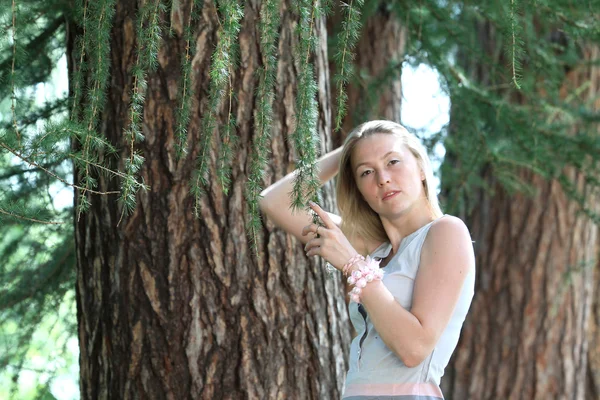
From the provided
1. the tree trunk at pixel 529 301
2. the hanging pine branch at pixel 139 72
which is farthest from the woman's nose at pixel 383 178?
the tree trunk at pixel 529 301

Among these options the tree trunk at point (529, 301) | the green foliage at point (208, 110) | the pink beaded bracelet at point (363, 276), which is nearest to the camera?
the pink beaded bracelet at point (363, 276)

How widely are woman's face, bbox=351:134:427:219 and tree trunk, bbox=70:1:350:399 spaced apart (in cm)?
51

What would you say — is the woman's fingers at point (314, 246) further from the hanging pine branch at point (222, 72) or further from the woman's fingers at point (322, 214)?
the hanging pine branch at point (222, 72)

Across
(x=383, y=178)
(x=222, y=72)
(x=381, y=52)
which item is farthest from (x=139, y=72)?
(x=381, y=52)

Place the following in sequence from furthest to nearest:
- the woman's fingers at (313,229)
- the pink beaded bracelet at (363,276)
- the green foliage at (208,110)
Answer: the green foliage at (208,110), the woman's fingers at (313,229), the pink beaded bracelet at (363,276)

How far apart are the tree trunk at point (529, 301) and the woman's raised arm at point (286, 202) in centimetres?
316

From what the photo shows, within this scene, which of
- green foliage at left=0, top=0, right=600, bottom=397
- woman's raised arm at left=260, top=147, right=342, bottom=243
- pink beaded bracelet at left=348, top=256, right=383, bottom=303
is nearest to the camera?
pink beaded bracelet at left=348, top=256, right=383, bottom=303

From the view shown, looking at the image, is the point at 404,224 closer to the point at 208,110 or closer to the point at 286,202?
A: the point at 286,202

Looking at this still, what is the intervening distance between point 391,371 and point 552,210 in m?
3.85

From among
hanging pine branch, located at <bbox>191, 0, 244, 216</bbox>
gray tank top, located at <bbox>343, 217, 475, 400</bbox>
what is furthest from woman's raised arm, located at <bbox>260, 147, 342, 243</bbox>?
gray tank top, located at <bbox>343, 217, 475, 400</bbox>

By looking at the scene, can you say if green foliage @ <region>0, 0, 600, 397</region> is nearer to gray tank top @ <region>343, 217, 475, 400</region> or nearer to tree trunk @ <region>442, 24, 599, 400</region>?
gray tank top @ <region>343, 217, 475, 400</region>

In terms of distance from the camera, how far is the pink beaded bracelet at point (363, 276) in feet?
7.32

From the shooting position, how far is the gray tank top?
91.1 inches

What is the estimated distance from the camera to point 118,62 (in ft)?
9.41
